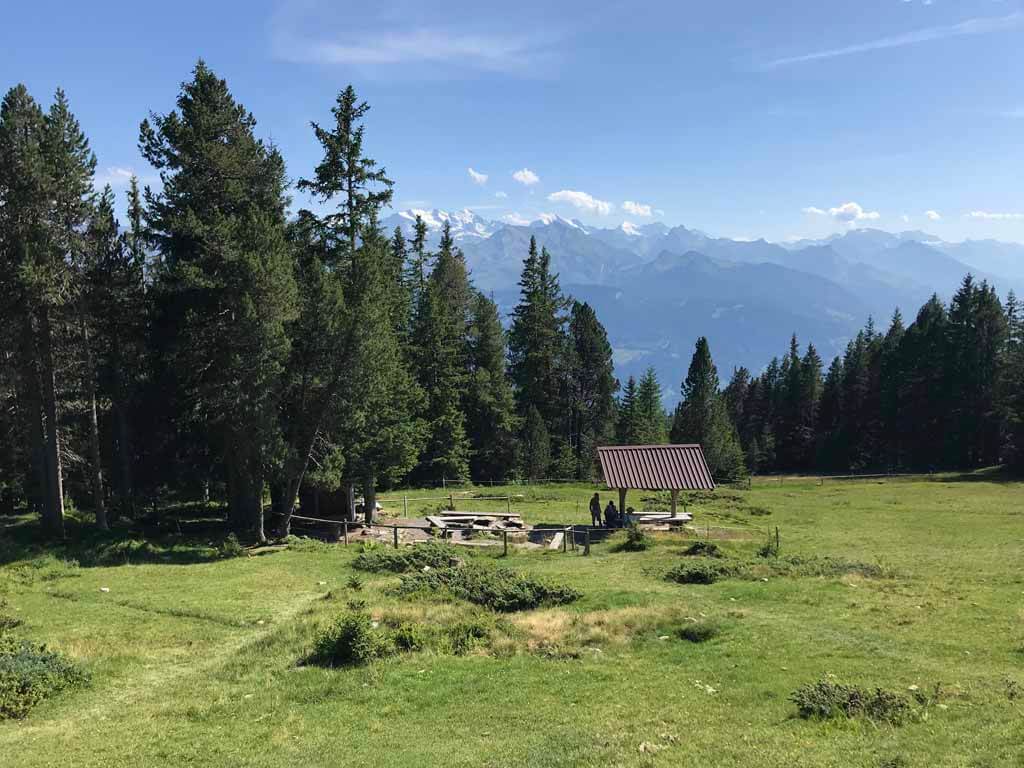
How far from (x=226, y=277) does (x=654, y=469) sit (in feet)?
79.5

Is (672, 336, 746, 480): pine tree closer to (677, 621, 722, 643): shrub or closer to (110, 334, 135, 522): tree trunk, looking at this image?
(110, 334, 135, 522): tree trunk

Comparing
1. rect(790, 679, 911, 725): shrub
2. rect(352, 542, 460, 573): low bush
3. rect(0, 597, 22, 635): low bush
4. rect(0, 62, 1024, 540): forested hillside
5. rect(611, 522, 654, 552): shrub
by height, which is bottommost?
rect(611, 522, 654, 552): shrub

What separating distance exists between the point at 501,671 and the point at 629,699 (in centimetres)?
318

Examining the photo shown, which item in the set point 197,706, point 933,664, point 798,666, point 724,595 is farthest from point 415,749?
point 724,595

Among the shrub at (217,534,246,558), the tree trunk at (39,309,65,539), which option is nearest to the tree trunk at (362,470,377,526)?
the shrub at (217,534,246,558)

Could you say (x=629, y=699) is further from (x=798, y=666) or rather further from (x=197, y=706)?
(x=197, y=706)

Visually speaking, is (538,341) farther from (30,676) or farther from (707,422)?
(30,676)

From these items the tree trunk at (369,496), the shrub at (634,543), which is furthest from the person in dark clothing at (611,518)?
the tree trunk at (369,496)

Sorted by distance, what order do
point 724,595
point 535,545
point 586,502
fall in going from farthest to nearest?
point 586,502, point 535,545, point 724,595

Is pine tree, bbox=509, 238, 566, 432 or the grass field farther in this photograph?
pine tree, bbox=509, 238, 566, 432

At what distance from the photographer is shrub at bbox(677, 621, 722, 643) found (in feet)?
54.5

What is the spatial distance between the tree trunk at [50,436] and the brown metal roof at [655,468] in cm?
2663

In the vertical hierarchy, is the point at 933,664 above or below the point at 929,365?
below

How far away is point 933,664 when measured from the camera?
46.1 feet
